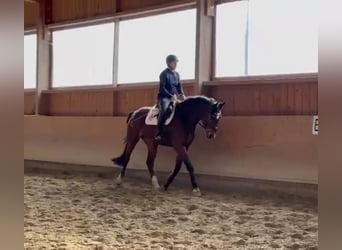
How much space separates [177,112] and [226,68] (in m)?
1.17

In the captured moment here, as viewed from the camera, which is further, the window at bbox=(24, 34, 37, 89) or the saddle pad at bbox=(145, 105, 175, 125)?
the window at bbox=(24, 34, 37, 89)

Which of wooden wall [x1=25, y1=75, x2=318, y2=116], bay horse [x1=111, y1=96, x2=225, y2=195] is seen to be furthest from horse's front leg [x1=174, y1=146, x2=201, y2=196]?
wooden wall [x1=25, y1=75, x2=318, y2=116]

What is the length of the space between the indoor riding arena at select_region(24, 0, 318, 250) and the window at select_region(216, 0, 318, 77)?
15 millimetres

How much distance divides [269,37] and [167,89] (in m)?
1.39

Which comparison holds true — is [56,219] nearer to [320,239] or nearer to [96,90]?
[320,239]

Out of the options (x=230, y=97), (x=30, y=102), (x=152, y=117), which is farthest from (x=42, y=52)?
(x=230, y=97)

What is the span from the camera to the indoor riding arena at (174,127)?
12.2ft

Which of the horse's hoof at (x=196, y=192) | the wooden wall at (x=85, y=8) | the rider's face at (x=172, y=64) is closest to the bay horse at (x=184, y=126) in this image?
the horse's hoof at (x=196, y=192)

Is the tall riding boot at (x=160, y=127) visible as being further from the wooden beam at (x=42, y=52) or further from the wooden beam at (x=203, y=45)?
the wooden beam at (x=42, y=52)

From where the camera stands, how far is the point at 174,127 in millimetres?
5660

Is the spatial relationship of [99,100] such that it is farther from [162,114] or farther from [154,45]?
[162,114]

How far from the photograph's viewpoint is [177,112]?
568cm

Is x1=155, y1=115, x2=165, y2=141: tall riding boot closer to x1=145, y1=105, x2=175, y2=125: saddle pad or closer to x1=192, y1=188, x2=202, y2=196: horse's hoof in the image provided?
x1=145, y1=105, x2=175, y2=125: saddle pad

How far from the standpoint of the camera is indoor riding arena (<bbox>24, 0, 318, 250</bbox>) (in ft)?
12.2
